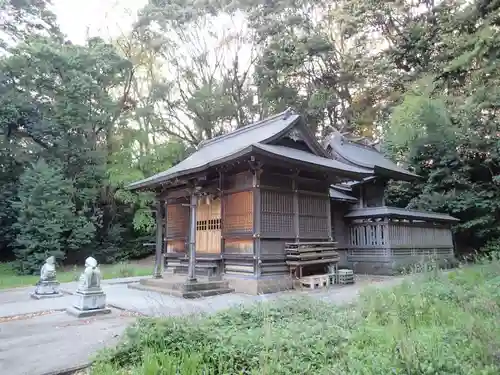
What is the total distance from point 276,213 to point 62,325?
5.69 meters

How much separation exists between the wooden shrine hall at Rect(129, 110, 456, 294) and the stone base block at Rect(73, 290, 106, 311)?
94.3 inches

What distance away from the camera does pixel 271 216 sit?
9922mm

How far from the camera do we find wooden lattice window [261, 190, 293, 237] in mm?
9766

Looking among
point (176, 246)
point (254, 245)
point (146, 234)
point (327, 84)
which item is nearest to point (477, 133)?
point (327, 84)

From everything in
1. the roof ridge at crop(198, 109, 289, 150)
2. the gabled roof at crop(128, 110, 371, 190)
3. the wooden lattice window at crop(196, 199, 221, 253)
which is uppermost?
the roof ridge at crop(198, 109, 289, 150)

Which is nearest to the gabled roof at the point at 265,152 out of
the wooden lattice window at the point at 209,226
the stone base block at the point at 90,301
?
the wooden lattice window at the point at 209,226

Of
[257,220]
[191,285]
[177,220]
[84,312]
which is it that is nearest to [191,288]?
[191,285]

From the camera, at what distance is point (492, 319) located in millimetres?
4168

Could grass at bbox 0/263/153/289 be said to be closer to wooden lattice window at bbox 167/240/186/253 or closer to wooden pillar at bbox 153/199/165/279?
wooden lattice window at bbox 167/240/186/253

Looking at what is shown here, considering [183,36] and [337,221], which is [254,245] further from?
[183,36]

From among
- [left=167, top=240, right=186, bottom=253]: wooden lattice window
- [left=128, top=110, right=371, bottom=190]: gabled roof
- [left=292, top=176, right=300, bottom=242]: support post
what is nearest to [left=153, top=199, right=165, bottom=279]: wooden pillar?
[left=167, top=240, right=186, bottom=253]: wooden lattice window

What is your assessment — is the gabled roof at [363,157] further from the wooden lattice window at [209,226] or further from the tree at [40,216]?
the tree at [40,216]

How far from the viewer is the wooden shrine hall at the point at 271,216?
962cm

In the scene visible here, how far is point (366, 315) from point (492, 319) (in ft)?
5.15
